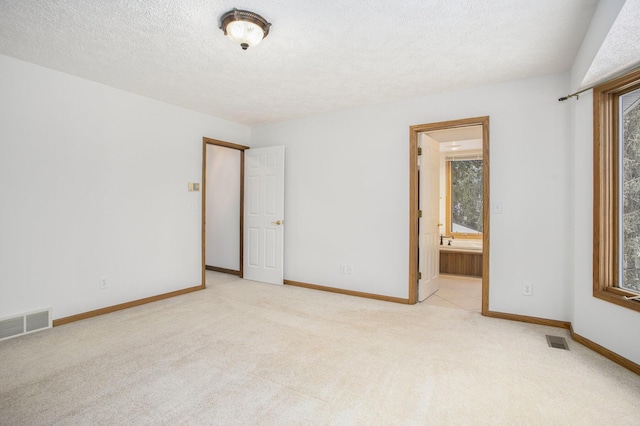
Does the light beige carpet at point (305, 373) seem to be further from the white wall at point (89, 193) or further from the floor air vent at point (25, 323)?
the white wall at point (89, 193)

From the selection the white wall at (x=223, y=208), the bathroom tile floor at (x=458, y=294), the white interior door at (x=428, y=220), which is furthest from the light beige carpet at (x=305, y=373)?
the white wall at (x=223, y=208)

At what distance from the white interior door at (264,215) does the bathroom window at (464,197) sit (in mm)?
3938

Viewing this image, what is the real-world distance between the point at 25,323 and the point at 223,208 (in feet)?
10.6

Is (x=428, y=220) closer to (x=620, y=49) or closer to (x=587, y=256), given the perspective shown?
(x=587, y=256)

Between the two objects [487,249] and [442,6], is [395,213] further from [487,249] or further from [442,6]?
[442,6]

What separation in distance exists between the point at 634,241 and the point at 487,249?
119 centimetres

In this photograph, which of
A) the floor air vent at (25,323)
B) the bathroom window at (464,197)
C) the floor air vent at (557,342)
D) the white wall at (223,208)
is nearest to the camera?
the floor air vent at (557,342)

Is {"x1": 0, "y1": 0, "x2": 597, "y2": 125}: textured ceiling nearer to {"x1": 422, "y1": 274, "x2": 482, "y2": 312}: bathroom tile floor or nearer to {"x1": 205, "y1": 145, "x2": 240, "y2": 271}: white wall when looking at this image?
{"x1": 205, "y1": 145, "x2": 240, "y2": 271}: white wall

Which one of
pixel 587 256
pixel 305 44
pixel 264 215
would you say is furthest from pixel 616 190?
pixel 264 215

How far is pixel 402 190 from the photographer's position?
399 centimetres

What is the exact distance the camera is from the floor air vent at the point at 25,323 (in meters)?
2.83

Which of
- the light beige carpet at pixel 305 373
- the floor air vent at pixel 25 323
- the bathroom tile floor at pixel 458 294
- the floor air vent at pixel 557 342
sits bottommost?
the light beige carpet at pixel 305 373

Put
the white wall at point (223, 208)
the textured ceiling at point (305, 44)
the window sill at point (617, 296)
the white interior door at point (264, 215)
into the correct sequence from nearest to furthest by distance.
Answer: the textured ceiling at point (305, 44) < the window sill at point (617, 296) < the white interior door at point (264, 215) < the white wall at point (223, 208)

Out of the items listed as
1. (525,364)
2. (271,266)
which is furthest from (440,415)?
(271,266)
